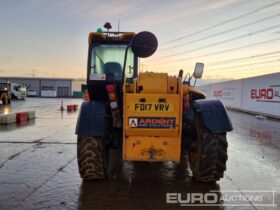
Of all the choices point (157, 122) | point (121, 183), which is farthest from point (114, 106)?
point (121, 183)

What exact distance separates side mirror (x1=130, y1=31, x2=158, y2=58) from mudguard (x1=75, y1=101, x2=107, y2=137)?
1.29 metres

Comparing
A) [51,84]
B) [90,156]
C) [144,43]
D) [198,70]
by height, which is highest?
[51,84]

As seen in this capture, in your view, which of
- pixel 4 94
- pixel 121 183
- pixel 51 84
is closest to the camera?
pixel 121 183

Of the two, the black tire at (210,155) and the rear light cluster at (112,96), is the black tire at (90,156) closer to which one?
the rear light cluster at (112,96)

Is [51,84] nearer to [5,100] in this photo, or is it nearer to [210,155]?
[5,100]

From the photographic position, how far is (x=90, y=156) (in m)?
6.14

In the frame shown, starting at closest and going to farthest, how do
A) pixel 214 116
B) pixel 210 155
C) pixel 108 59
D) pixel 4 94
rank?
pixel 210 155
pixel 214 116
pixel 108 59
pixel 4 94

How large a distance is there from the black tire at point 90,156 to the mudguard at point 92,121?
15 cm

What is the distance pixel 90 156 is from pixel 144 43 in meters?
2.15

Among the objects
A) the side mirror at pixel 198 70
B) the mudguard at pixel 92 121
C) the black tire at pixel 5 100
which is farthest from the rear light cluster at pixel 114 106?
the black tire at pixel 5 100

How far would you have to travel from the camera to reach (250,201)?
540 centimetres

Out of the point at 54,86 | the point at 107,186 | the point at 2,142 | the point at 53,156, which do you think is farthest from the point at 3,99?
the point at 54,86

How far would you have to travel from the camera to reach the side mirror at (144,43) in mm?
5885

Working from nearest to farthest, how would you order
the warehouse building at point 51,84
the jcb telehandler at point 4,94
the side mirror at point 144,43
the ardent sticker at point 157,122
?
the ardent sticker at point 157,122 < the side mirror at point 144,43 < the jcb telehandler at point 4,94 < the warehouse building at point 51,84
